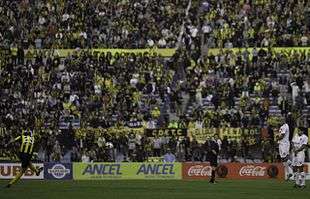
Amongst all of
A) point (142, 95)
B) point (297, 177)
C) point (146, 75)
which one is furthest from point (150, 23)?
point (297, 177)

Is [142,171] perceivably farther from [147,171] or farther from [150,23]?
[150,23]

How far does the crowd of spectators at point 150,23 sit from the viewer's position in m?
46.0

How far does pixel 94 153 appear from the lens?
3862 cm

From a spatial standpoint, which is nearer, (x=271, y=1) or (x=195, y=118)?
(x=195, y=118)

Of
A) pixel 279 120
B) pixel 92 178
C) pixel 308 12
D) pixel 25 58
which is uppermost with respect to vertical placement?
pixel 308 12

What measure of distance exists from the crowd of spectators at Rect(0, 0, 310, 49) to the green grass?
16506 millimetres

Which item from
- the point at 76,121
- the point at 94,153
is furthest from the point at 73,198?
the point at 76,121

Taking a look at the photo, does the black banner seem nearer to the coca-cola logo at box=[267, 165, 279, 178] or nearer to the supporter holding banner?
the supporter holding banner

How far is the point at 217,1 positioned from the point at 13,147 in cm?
1625

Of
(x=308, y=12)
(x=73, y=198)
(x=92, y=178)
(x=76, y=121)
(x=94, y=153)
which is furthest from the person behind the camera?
(x=308, y=12)

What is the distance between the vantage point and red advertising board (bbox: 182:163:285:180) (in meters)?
35.1

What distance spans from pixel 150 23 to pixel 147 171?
14.4 metres

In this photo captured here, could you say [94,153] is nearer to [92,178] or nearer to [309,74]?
[92,178]

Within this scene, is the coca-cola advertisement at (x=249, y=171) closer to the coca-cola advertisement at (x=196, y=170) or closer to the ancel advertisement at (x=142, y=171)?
the coca-cola advertisement at (x=196, y=170)
